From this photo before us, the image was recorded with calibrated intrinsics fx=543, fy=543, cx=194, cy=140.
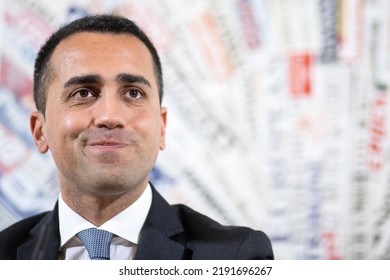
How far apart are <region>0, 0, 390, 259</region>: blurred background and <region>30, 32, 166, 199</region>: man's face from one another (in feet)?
0.53

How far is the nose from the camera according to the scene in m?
0.93

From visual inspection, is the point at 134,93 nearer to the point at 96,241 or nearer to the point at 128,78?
the point at 128,78

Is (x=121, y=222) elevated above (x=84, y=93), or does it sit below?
below

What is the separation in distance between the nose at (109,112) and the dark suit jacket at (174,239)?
0.55 feet

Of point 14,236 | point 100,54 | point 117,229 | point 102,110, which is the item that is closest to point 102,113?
point 102,110

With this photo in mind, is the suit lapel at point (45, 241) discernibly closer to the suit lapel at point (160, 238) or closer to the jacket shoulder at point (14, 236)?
the jacket shoulder at point (14, 236)

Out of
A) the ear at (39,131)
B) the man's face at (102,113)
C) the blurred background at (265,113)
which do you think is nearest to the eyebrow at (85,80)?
the man's face at (102,113)

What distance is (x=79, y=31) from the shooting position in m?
0.99

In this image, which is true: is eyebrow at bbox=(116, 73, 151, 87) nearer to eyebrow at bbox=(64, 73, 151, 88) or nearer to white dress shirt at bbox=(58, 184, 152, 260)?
eyebrow at bbox=(64, 73, 151, 88)

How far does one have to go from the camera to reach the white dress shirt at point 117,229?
0.98 meters

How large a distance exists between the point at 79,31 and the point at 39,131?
207 mm

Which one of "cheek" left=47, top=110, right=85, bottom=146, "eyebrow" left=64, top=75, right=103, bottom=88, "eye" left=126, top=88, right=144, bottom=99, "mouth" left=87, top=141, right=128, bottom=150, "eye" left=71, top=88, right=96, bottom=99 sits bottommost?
"mouth" left=87, top=141, right=128, bottom=150

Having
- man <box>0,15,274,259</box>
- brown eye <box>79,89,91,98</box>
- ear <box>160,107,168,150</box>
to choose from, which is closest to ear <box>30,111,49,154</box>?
man <box>0,15,274,259</box>
